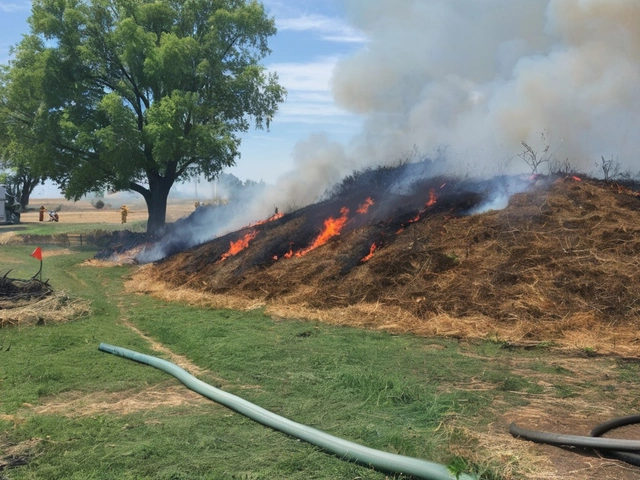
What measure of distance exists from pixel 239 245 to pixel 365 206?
377 cm

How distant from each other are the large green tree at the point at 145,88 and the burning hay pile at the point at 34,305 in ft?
38.3

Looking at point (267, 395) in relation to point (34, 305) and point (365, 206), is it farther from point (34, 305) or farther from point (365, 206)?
point (365, 206)

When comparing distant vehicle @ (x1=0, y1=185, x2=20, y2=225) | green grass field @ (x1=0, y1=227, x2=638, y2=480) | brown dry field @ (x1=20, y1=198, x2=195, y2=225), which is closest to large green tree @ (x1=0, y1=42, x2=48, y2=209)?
distant vehicle @ (x1=0, y1=185, x2=20, y2=225)

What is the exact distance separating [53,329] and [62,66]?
1724 centimetres

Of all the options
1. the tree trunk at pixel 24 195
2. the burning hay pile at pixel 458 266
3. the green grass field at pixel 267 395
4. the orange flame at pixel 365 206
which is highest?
the tree trunk at pixel 24 195

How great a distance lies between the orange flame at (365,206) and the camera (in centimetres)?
1427

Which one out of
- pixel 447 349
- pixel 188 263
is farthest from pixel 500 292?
pixel 188 263

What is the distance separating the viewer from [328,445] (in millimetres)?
4105

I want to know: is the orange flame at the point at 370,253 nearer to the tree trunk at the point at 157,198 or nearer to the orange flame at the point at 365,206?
the orange flame at the point at 365,206

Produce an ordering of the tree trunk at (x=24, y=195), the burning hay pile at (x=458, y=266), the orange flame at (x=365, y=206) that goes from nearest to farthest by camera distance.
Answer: the burning hay pile at (x=458, y=266)
the orange flame at (x=365, y=206)
the tree trunk at (x=24, y=195)

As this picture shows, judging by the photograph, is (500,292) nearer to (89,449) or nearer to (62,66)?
(89,449)

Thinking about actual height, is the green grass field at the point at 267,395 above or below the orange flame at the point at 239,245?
below

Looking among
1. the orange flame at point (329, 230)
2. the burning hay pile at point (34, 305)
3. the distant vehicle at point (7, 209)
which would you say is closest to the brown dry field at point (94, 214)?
the distant vehicle at point (7, 209)

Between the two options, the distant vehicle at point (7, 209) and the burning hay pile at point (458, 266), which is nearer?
the burning hay pile at point (458, 266)
